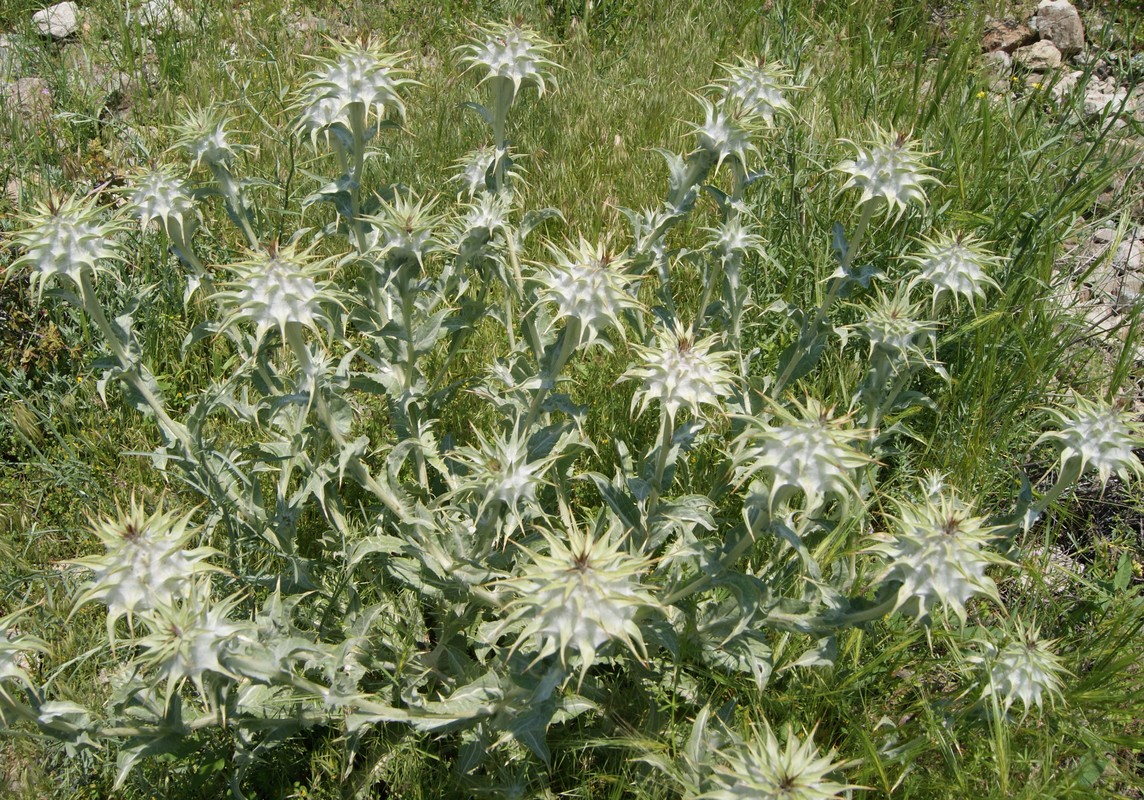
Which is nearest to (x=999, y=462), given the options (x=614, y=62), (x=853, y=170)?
(x=853, y=170)

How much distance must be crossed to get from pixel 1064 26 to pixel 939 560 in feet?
19.9

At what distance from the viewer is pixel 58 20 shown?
6.14 meters

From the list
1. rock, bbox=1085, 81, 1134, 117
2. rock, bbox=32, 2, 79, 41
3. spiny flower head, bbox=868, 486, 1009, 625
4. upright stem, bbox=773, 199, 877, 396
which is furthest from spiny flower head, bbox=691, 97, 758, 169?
rock, bbox=32, 2, 79, 41

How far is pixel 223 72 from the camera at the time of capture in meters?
5.51

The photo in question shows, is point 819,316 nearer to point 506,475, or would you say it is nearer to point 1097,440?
point 1097,440

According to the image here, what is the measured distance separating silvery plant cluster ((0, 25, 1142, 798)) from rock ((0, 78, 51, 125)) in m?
2.79

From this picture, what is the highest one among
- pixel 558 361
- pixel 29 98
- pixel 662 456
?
pixel 558 361

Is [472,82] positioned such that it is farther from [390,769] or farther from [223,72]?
[390,769]

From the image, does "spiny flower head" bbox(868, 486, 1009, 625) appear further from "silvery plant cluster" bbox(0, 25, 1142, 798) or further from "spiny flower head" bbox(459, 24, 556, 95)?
"spiny flower head" bbox(459, 24, 556, 95)

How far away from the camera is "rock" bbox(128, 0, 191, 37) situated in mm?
5918

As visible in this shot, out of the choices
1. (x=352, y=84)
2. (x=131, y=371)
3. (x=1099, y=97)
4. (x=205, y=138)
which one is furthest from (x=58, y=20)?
(x=1099, y=97)

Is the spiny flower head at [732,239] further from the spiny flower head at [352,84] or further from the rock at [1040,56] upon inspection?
the rock at [1040,56]

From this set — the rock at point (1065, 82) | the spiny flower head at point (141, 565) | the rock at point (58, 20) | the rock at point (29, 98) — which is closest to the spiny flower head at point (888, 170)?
the spiny flower head at point (141, 565)

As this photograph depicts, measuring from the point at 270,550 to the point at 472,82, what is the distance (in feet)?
12.3
